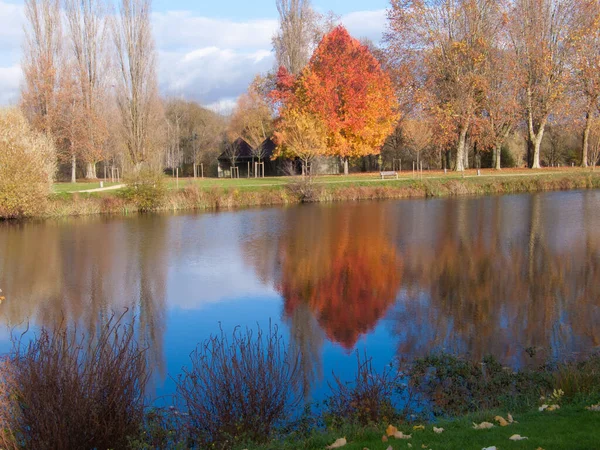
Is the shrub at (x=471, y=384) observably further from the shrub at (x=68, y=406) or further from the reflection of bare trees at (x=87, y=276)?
the reflection of bare trees at (x=87, y=276)

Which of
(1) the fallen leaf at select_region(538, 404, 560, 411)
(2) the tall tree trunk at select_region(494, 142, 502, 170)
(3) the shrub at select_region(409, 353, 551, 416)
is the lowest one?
(3) the shrub at select_region(409, 353, 551, 416)

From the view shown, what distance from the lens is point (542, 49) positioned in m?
38.9

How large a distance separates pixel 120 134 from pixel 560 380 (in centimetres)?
4804

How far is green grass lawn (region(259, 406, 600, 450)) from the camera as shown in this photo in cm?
471

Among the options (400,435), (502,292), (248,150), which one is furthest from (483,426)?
(248,150)

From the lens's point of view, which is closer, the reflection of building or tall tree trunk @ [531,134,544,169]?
tall tree trunk @ [531,134,544,169]

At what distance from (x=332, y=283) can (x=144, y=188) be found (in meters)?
19.2

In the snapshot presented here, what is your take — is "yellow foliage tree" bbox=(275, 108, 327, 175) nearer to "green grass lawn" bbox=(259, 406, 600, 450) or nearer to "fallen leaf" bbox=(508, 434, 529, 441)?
"green grass lawn" bbox=(259, 406, 600, 450)

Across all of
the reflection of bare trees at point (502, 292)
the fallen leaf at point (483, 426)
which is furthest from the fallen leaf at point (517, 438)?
the reflection of bare trees at point (502, 292)

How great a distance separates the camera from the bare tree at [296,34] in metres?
47.3

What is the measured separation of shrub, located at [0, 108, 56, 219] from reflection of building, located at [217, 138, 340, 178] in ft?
66.8

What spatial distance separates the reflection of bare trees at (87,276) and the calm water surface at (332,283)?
0.05 m

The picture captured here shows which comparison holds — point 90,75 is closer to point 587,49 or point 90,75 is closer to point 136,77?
point 136,77

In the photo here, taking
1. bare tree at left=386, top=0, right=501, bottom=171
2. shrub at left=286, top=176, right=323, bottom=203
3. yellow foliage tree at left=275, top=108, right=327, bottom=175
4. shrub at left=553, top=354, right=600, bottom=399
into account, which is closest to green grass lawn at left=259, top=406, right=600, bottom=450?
shrub at left=553, top=354, right=600, bottom=399
